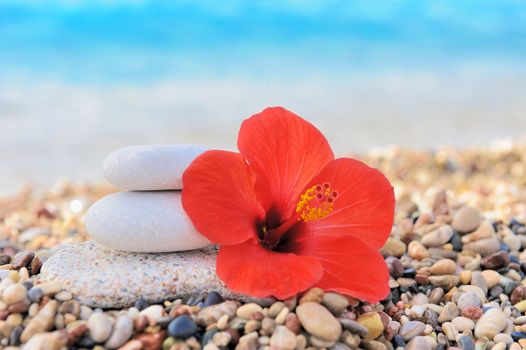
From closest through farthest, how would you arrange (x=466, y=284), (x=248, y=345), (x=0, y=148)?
(x=248, y=345) < (x=466, y=284) < (x=0, y=148)

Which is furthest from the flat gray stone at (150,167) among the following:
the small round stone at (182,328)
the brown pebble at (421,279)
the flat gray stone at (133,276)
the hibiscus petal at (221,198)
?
the brown pebble at (421,279)

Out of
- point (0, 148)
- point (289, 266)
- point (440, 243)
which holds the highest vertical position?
point (289, 266)

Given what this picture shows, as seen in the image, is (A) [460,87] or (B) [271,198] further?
(A) [460,87]

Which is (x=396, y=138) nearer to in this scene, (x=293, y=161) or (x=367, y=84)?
(x=367, y=84)

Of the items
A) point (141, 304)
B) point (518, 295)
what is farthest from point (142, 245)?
point (518, 295)

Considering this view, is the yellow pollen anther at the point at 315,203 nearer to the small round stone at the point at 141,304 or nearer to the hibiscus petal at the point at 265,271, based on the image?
the hibiscus petal at the point at 265,271

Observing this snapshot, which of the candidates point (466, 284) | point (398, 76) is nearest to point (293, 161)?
point (466, 284)

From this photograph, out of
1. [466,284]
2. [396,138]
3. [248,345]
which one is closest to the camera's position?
[248,345]

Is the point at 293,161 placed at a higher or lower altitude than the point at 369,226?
higher
